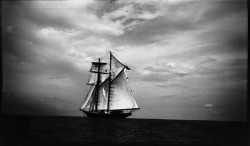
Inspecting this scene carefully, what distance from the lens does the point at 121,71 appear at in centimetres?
4441

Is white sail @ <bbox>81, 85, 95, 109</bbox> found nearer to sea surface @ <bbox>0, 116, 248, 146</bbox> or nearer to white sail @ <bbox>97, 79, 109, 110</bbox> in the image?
white sail @ <bbox>97, 79, 109, 110</bbox>

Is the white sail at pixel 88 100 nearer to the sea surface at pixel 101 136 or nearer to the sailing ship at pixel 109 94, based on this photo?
the sailing ship at pixel 109 94

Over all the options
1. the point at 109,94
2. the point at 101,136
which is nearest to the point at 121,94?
the point at 109,94

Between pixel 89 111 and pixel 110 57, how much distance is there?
11180mm

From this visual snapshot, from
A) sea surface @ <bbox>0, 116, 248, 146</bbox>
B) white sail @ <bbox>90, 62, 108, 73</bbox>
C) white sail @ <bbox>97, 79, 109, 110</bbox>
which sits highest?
white sail @ <bbox>90, 62, 108, 73</bbox>

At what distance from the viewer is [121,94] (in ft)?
148

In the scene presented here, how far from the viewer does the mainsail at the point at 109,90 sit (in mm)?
44500

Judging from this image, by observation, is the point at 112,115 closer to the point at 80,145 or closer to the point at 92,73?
the point at 92,73

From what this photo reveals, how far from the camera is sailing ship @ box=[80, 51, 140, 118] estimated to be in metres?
44.7

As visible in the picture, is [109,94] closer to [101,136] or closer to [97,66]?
[97,66]

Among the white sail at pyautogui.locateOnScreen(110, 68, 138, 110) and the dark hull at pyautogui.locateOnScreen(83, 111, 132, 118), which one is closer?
the white sail at pyautogui.locateOnScreen(110, 68, 138, 110)

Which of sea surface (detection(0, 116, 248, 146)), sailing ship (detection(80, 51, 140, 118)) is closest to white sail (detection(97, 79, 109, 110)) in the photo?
sailing ship (detection(80, 51, 140, 118))

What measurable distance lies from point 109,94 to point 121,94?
364 centimetres

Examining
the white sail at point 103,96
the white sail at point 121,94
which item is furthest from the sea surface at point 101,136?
the white sail at point 103,96
